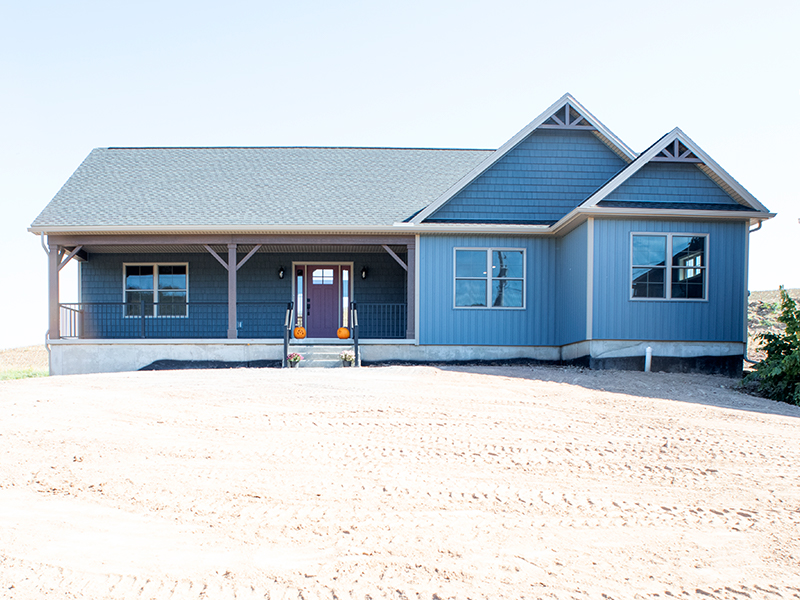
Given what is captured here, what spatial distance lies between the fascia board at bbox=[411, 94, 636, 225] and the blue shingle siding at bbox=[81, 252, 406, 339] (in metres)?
2.79

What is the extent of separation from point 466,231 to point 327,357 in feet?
13.7

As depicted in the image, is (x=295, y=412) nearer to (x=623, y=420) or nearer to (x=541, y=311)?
(x=623, y=420)

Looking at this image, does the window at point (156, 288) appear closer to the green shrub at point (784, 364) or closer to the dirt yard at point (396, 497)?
the dirt yard at point (396, 497)

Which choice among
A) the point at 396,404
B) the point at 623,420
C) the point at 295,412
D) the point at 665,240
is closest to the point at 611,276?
the point at 665,240

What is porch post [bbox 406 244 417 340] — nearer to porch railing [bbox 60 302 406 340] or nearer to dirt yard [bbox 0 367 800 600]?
porch railing [bbox 60 302 406 340]

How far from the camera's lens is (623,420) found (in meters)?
7.62

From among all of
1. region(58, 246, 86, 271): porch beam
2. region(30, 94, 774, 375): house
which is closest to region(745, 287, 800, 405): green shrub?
region(30, 94, 774, 375): house

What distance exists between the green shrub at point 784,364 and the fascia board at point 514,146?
5027 millimetres

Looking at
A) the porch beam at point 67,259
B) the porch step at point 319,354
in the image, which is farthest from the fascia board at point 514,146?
the porch beam at point 67,259

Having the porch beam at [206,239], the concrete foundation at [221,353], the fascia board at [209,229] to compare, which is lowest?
the concrete foundation at [221,353]

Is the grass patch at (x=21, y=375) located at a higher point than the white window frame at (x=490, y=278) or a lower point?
lower

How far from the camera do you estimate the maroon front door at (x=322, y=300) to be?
16.5 meters

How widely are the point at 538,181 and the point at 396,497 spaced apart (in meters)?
10.9

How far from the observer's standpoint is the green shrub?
399 inches
